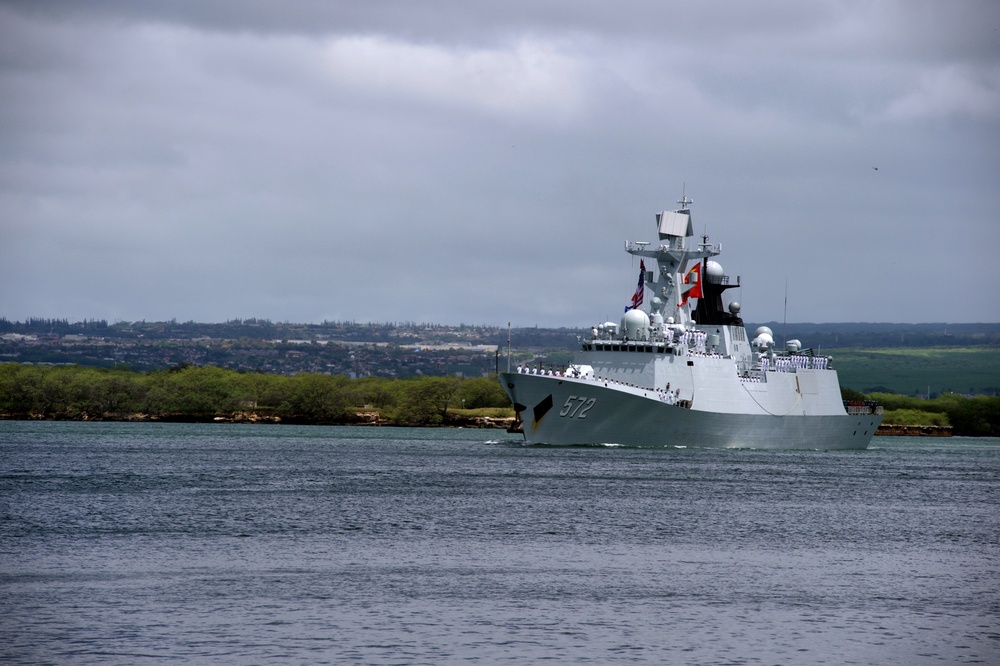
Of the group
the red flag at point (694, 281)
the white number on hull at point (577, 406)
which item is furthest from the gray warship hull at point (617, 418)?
the red flag at point (694, 281)

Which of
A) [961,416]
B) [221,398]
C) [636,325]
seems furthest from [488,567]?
[961,416]

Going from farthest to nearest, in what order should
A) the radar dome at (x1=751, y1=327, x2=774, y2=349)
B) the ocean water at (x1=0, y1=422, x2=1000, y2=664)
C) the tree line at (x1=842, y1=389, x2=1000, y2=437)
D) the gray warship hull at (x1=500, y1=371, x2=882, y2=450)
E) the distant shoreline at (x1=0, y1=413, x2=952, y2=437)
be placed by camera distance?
the tree line at (x1=842, y1=389, x2=1000, y2=437) → the distant shoreline at (x1=0, y1=413, x2=952, y2=437) → the radar dome at (x1=751, y1=327, x2=774, y2=349) → the gray warship hull at (x1=500, y1=371, x2=882, y2=450) → the ocean water at (x1=0, y1=422, x2=1000, y2=664)

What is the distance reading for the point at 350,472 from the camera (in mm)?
57188

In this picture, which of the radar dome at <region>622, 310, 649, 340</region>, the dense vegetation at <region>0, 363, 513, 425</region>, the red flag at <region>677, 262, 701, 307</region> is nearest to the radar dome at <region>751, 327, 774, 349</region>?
the red flag at <region>677, 262, 701, 307</region>

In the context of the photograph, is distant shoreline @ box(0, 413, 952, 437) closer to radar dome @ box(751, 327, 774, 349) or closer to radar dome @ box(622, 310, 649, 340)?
radar dome @ box(751, 327, 774, 349)

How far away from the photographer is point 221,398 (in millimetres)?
138375

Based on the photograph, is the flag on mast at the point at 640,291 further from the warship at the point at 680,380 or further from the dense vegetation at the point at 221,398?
the dense vegetation at the point at 221,398

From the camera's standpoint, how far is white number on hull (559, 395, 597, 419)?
67438 mm

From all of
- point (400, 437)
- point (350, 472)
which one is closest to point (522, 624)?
point (350, 472)

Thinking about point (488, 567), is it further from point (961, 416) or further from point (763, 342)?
point (961, 416)

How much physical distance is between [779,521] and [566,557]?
11248mm

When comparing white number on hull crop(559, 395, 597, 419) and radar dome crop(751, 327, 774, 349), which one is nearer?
white number on hull crop(559, 395, 597, 419)

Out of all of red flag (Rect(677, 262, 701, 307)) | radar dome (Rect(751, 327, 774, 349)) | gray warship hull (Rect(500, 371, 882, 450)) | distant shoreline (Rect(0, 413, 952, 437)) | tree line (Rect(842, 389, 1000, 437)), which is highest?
red flag (Rect(677, 262, 701, 307))

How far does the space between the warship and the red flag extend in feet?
0.25
